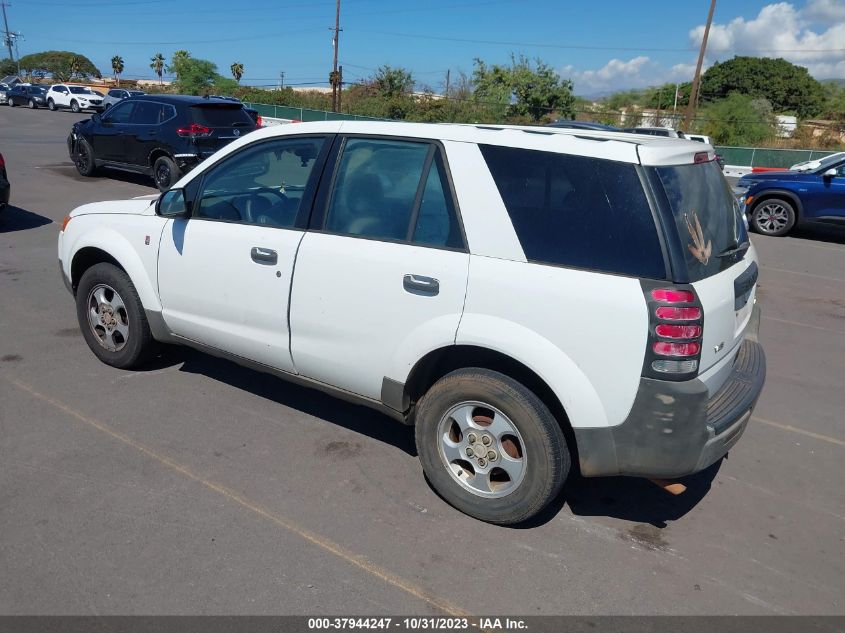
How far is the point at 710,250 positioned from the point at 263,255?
7.98ft

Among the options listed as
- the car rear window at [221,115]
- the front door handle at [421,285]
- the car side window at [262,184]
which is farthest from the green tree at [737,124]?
the front door handle at [421,285]

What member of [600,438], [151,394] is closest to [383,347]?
[600,438]

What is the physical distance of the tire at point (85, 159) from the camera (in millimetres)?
14672

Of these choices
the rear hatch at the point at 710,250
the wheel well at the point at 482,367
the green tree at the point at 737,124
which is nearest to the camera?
the rear hatch at the point at 710,250

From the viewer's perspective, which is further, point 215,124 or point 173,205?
point 215,124

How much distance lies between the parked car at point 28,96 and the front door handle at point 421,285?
153ft

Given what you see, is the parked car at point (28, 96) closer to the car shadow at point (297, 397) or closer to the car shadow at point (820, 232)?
the car shadow at point (820, 232)

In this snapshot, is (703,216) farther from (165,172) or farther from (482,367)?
(165,172)

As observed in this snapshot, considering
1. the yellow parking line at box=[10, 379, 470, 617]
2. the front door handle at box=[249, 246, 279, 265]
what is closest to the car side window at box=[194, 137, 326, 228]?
the front door handle at box=[249, 246, 279, 265]

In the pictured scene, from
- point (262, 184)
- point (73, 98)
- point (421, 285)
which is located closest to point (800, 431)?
point (421, 285)

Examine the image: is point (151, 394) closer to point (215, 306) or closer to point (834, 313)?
point (215, 306)

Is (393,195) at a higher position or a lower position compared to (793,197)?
higher

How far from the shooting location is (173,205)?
182 inches

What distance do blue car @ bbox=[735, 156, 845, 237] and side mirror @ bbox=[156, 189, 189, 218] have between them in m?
10.2
